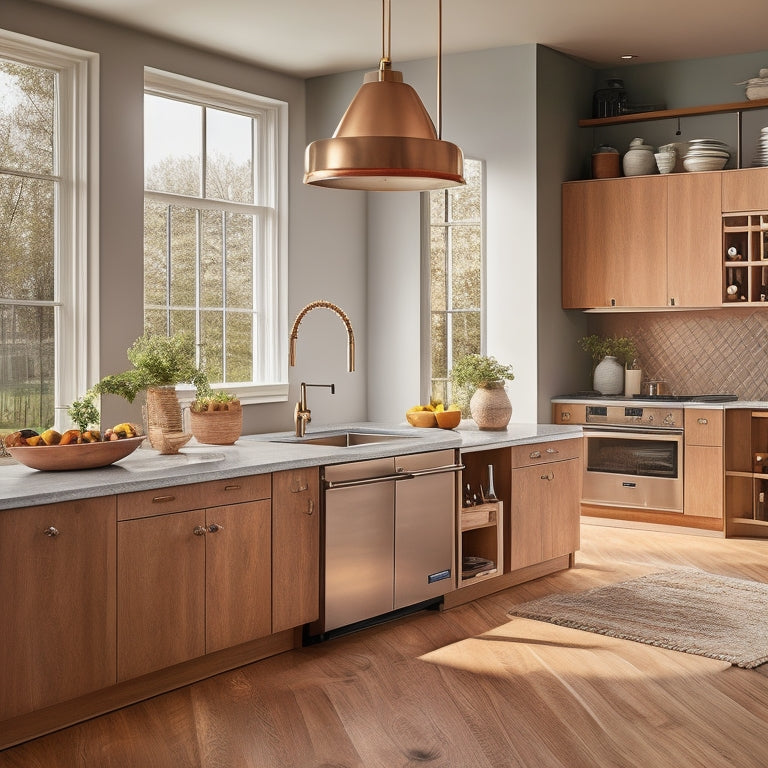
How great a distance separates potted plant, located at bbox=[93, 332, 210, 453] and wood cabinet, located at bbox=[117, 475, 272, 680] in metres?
0.43

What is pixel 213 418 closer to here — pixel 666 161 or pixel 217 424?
pixel 217 424

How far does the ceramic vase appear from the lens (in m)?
5.38

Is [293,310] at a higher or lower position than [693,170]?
lower

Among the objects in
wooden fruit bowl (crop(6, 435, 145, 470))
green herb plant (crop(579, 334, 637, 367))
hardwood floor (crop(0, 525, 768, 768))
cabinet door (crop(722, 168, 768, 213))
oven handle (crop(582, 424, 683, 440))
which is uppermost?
cabinet door (crop(722, 168, 768, 213))

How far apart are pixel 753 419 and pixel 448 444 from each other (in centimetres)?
285

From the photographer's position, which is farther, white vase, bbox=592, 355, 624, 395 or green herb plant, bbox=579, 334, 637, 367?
green herb plant, bbox=579, 334, 637, 367

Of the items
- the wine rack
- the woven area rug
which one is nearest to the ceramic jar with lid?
the wine rack

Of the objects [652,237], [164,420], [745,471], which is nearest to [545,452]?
[745,471]

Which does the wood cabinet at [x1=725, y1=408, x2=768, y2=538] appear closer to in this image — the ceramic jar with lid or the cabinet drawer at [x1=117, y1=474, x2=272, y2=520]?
the ceramic jar with lid

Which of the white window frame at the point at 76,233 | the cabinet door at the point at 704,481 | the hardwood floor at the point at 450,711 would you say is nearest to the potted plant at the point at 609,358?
the cabinet door at the point at 704,481

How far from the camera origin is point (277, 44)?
626 cm

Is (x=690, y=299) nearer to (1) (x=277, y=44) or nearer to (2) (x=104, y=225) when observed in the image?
(1) (x=277, y=44)

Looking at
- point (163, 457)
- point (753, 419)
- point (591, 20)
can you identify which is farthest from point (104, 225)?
point (753, 419)

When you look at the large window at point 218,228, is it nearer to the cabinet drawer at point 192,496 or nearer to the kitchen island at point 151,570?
the kitchen island at point 151,570
